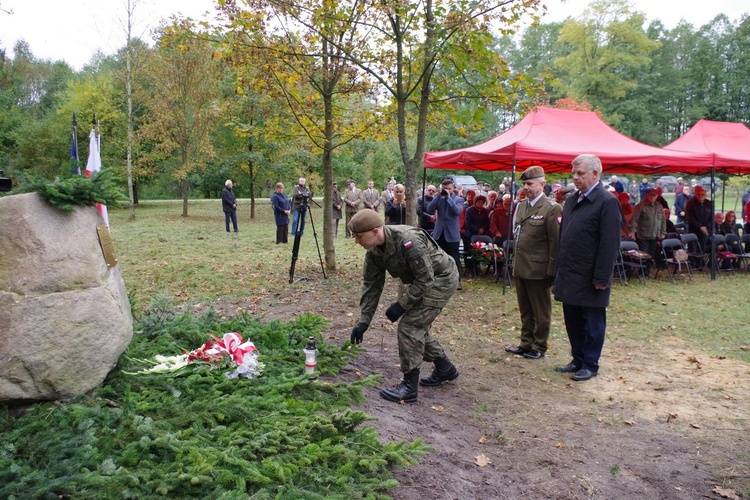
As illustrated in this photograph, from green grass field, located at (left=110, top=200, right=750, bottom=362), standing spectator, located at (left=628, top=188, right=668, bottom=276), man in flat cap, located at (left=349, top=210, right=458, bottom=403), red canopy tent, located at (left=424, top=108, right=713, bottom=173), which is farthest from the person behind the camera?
standing spectator, located at (left=628, top=188, right=668, bottom=276)

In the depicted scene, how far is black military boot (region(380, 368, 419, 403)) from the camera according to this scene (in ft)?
15.0

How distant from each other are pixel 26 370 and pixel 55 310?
36cm

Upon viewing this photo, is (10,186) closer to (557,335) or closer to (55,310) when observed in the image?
(55,310)

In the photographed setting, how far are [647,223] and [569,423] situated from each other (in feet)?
26.1

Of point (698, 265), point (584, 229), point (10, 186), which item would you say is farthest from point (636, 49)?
point (10, 186)

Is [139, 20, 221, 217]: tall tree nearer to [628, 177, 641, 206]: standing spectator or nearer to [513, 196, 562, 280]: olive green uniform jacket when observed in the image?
[513, 196, 562, 280]: olive green uniform jacket

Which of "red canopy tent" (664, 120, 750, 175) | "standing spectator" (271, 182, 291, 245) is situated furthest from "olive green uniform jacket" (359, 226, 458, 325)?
"standing spectator" (271, 182, 291, 245)

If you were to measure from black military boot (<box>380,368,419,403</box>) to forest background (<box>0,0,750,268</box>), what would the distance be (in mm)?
2922

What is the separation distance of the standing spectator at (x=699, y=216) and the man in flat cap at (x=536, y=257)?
7751 millimetres

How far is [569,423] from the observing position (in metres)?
4.45

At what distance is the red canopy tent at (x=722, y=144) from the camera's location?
1122cm

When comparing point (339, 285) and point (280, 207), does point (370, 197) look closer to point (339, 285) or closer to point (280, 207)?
point (280, 207)

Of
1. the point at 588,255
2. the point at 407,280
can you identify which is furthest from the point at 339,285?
the point at 588,255

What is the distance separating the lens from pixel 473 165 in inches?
453
